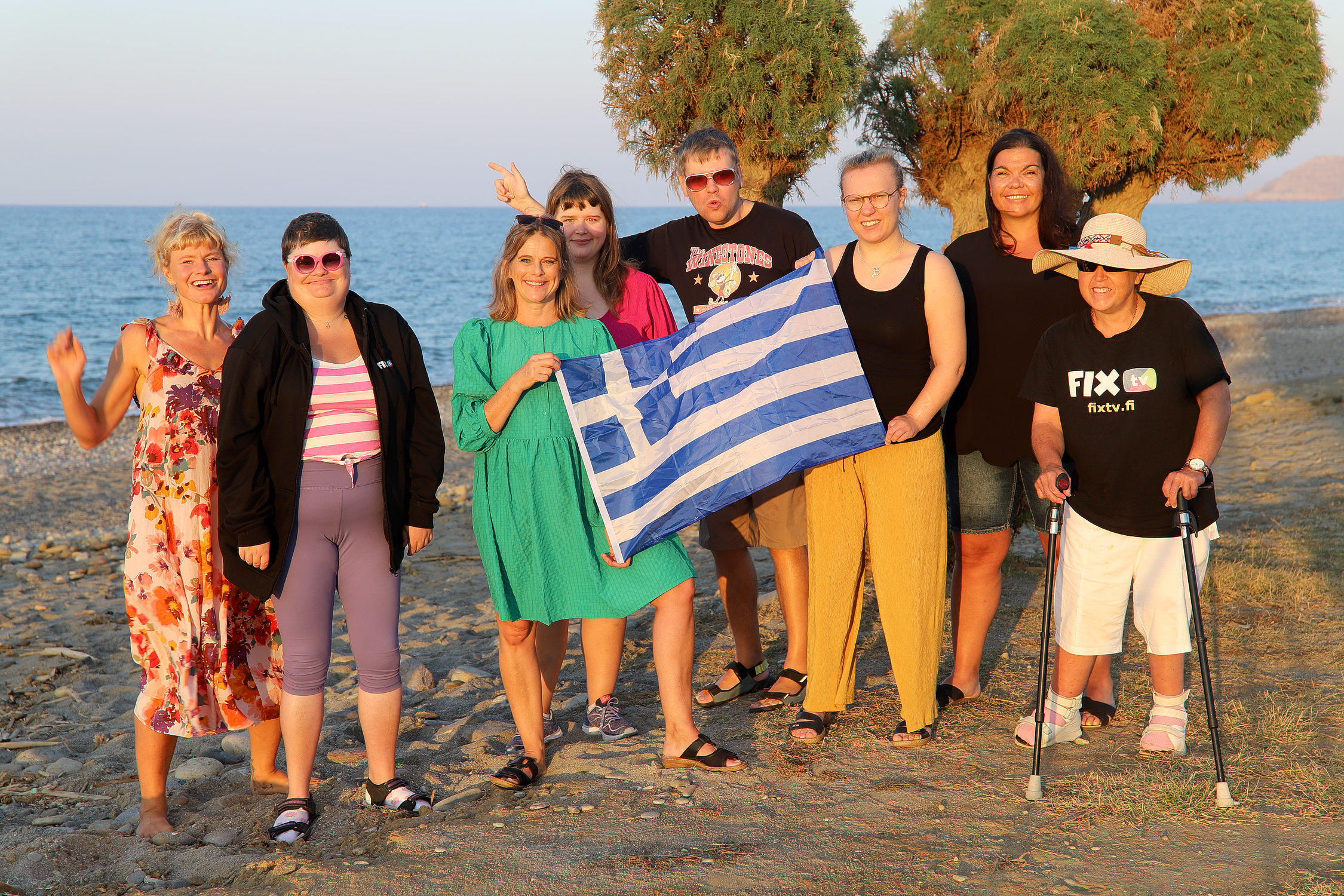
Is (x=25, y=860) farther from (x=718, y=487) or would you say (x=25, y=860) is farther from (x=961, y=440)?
(x=961, y=440)

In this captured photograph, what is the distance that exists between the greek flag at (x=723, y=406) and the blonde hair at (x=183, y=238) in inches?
61.6

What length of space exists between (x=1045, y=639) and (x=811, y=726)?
1118mm

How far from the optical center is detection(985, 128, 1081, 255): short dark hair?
471cm

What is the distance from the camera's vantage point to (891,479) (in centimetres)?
451

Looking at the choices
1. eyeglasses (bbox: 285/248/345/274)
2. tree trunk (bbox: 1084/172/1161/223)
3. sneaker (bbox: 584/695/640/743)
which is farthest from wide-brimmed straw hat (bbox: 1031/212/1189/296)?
tree trunk (bbox: 1084/172/1161/223)

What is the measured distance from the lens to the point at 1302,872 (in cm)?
335

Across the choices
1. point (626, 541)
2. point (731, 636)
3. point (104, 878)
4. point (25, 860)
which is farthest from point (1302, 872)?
point (25, 860)

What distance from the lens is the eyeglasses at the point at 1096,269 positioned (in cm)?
418

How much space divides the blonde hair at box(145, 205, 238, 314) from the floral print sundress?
277 millimetres

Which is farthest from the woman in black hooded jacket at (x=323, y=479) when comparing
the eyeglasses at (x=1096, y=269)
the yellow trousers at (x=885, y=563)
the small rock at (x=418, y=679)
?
the eyeglasses at (x=1096, y=269)

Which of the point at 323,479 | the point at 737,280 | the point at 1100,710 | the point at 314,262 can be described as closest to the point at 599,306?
Result: the point at 737,280

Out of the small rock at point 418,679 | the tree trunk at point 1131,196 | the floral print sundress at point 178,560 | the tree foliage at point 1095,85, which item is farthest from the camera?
the tree trunk at point 1131,196

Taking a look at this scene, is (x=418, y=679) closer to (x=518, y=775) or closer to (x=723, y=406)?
(x=518, y=775)

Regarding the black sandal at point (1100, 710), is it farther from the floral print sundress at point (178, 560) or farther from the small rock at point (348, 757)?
the floral print sundress at point (178, 560)
